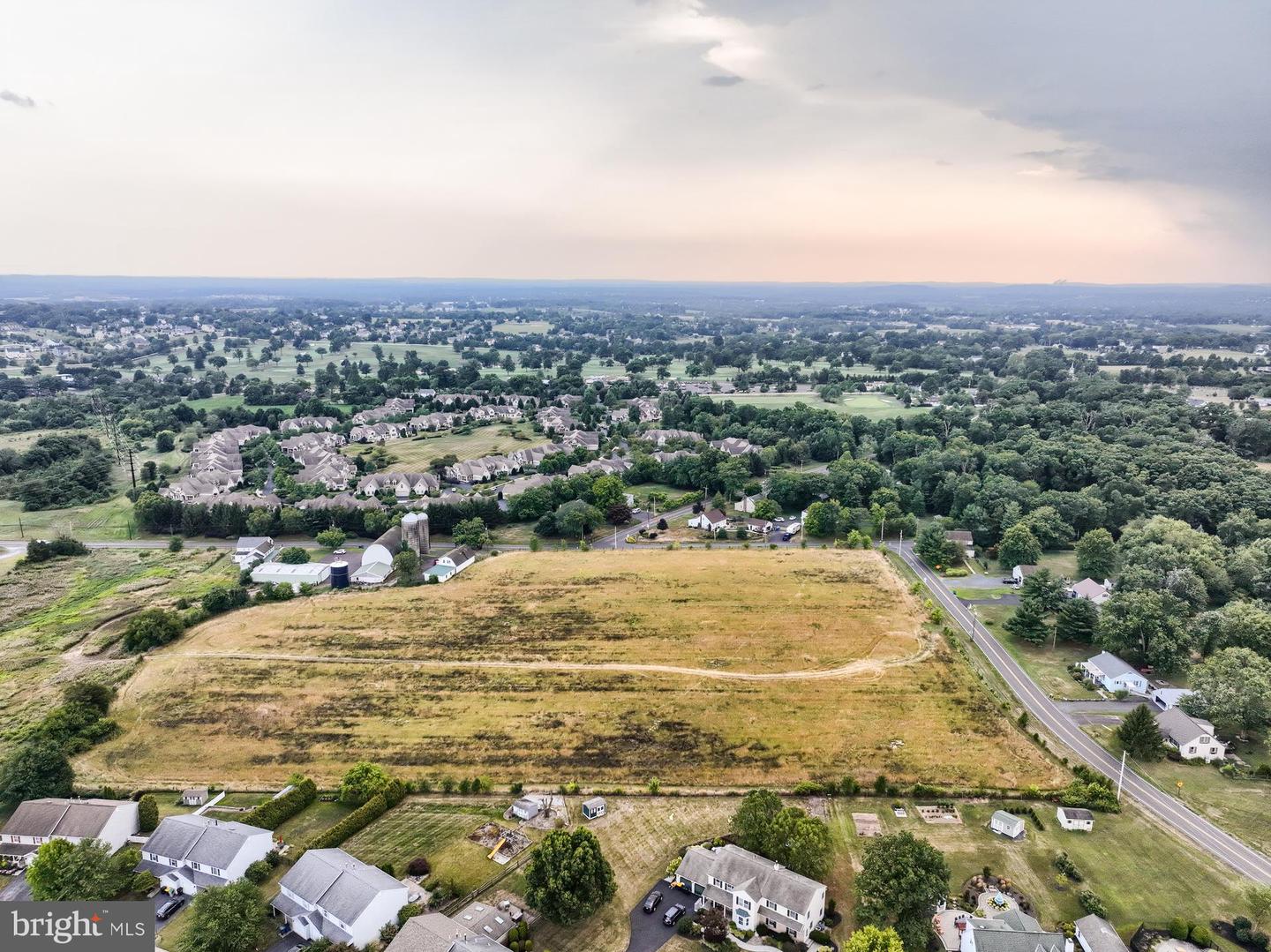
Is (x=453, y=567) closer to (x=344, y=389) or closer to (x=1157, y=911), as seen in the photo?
(x=1157, y=911)

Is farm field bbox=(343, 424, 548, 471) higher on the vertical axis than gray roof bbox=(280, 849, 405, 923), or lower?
higher

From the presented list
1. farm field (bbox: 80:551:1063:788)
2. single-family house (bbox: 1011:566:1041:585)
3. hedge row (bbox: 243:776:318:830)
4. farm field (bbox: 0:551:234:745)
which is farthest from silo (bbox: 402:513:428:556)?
single-family house (bbox: 1011:566:1041:585)

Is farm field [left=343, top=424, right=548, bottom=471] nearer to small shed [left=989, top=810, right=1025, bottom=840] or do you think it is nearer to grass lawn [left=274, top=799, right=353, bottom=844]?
grass lawn [left=274, top=799, right=353, bottom=844]

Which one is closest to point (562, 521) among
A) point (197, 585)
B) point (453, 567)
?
point (453, 567)

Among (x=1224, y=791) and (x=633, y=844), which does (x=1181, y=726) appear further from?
(x=633, y=844)

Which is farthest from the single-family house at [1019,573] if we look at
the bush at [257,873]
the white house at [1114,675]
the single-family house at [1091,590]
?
the bush at [257,873]

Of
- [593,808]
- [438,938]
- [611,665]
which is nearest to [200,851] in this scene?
[438,938]
